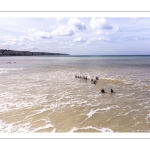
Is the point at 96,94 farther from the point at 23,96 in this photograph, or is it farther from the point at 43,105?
the point at 23,96
